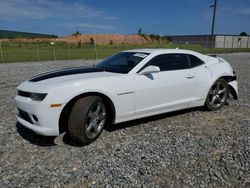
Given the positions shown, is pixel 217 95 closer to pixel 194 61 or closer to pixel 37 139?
pixel 194 61

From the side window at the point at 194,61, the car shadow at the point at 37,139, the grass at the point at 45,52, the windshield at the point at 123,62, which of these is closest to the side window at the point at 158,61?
the windshield at the point at 123,62

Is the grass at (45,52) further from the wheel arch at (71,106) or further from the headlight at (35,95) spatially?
→ the wheel arch at (71,106)

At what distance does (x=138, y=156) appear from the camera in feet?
11.2

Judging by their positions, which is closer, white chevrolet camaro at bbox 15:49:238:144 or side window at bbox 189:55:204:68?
white chevrolet camaro at bbox 15:49:238:144

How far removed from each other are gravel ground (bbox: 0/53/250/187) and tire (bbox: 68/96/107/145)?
165mm

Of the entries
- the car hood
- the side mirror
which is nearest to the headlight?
the car hood

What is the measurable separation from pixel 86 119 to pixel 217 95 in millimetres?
3300

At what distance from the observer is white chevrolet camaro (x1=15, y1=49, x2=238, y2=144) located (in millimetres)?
3449

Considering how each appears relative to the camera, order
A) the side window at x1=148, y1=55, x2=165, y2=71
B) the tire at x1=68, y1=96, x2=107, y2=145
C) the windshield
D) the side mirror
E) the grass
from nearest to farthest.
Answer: the tire at x1=68, y1=96, x2=107, y2=145, the side mirror, the windshield, the side window at x1=148, y1=55, x2=165, y2=71, the grass

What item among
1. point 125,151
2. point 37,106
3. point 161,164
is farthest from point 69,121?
point 161,164

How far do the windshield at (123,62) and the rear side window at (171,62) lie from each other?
0.81 ft

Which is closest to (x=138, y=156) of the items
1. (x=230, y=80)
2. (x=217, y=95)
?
(x=217, y=95)

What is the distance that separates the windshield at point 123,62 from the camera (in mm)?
4313

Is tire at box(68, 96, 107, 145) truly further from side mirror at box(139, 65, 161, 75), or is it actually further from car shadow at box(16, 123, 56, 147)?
side mirror at box(139, 65, 161, 75)
